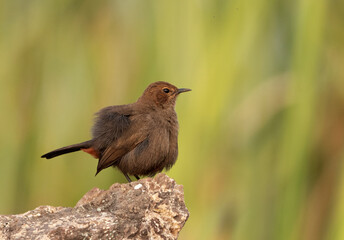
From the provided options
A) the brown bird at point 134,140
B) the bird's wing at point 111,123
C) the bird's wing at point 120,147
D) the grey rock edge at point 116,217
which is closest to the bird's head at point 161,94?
the brown bird at point 134,140

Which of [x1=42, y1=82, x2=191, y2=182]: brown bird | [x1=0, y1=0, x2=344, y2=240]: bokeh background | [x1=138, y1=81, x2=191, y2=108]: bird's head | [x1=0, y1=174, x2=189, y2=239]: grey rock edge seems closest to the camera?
[x1=0, y1=174, x2=189, y2=239]: grey rock edge

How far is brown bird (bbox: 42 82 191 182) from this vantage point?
5.47m

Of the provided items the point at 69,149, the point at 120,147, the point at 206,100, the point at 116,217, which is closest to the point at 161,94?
the point at 206,100

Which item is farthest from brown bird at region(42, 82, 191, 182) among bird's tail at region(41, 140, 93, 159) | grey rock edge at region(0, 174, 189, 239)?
grey rock edge at region(0, 174, 189, 239)

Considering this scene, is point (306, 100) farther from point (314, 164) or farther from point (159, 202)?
point (159, 202)

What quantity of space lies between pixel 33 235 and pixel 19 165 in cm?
247

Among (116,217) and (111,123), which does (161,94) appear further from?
(116,217)

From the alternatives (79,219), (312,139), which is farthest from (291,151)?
(79,219)

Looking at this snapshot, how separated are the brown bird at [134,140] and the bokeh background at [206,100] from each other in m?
0.34

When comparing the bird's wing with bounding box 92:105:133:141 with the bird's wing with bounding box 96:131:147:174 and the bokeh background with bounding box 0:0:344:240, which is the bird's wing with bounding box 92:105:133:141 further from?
the bokeh background with bounding box 0:0:344:240

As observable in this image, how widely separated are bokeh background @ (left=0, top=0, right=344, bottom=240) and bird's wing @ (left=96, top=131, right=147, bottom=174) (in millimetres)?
514

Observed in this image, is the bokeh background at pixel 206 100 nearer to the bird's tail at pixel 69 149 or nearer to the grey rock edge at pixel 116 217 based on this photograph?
the bird's tail at pixel 69 149

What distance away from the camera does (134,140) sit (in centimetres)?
549

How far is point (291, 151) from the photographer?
19.6ft
